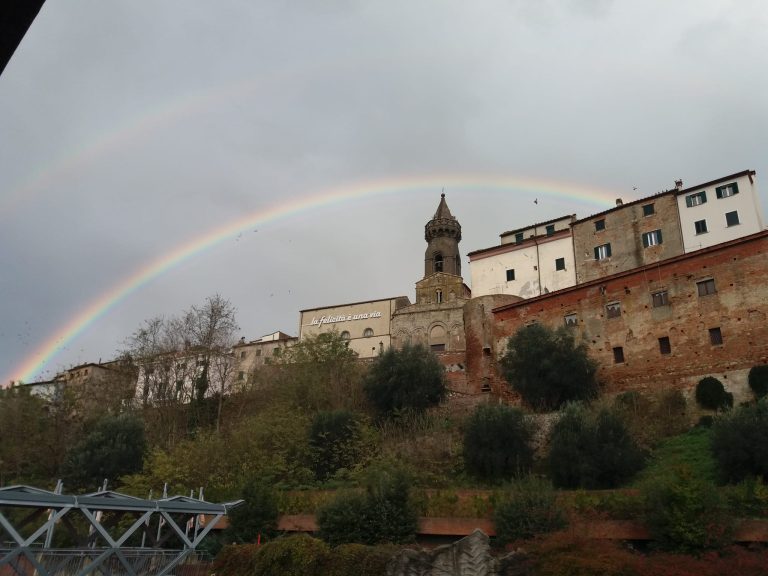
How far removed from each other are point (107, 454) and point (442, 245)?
44.1m

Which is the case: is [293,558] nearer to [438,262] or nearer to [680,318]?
[680,318]

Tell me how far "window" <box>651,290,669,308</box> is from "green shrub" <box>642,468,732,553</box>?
2052cm

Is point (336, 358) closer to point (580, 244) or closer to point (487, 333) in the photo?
point (487, 333)

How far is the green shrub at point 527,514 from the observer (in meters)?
17.2

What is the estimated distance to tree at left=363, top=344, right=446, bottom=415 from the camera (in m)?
33.5

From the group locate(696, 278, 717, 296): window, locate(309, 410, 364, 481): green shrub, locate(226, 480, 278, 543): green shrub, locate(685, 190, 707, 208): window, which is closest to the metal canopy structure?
locate(226, 480, 278, 543): green shrub

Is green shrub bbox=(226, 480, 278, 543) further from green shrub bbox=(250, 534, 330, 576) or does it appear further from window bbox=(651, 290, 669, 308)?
window bbox=(651, 290, 669, 308)

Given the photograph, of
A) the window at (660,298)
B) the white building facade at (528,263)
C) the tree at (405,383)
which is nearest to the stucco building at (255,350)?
the white building facade at (528,263)

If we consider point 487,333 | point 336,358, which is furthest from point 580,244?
point 336,358

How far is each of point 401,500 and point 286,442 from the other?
10.5m

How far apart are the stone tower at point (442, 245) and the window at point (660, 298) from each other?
31503mm

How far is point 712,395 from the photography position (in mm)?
30547

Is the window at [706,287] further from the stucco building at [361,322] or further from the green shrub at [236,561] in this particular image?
the stucco building at [361,322]

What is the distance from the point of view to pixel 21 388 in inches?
1724
